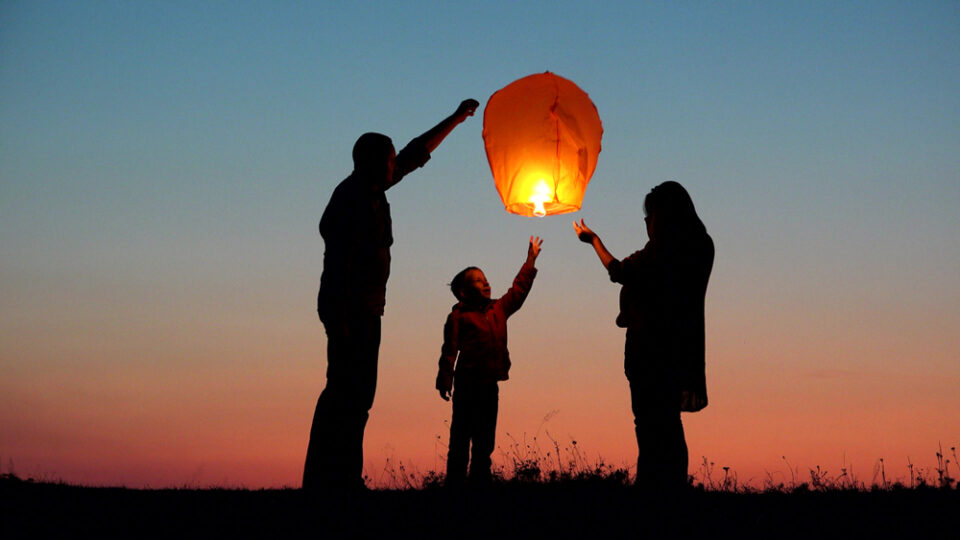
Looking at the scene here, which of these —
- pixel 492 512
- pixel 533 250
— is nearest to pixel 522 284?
pixel 533 250

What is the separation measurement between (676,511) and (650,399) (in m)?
1.27

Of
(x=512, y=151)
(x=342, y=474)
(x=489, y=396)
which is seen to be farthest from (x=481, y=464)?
(x=512, y=151)

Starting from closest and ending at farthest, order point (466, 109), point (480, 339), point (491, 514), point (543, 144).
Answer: point (491, 514), point (543, 144), point (466, 109), point (480, 339)

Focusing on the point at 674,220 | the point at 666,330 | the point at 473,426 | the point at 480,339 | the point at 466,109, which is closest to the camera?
the point at 666,330

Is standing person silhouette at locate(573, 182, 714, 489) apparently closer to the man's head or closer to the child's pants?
the man's head

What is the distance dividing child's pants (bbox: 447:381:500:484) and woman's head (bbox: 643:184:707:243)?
2.40 meters

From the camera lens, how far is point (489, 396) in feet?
27.2

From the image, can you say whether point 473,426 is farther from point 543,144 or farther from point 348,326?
point 543,144

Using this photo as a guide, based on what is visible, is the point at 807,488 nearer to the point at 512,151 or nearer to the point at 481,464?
the point at 481,464

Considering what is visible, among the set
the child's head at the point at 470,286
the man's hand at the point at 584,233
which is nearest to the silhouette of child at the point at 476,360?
the child's head at the point at 470,286

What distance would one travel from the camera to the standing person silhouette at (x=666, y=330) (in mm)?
6262

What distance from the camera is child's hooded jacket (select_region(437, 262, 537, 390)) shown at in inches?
329

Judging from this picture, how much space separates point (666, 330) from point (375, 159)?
2.25m

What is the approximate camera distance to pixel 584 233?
23.6ft
